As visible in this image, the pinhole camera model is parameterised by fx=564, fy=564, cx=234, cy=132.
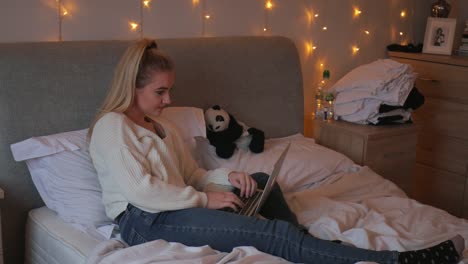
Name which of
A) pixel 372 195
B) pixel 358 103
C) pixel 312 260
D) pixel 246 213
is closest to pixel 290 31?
pixel 358 103

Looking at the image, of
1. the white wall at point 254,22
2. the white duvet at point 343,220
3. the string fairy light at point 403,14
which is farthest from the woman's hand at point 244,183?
the string fairy light at point 403,14

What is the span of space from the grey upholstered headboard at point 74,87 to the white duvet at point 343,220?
33cm

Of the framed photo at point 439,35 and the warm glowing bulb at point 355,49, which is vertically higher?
the framed photo at point 439,35

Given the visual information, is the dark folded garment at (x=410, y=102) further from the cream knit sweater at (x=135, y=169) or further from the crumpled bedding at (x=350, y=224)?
the cream knit sweater at (x=135, y=169)

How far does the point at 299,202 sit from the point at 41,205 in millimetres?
989

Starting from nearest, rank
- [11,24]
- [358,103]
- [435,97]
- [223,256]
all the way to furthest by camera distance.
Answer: [223,256]
[11,24]
[358,103]
[435,97]

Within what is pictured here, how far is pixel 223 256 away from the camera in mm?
1672

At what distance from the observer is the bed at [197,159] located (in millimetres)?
1874

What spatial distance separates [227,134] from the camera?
2.45m

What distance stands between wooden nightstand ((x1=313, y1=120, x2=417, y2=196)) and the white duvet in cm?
24

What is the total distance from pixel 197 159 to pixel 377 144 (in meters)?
0.99

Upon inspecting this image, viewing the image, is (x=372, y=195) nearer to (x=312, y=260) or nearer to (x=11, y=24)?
(x=312, y=260)

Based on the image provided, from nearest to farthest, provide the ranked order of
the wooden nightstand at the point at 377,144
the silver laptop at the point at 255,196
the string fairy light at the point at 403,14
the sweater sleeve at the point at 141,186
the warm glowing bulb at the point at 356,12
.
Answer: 1. the sweater sleeve at the point at 141,186
2. the silver laptop at the point at 255,196
3. the wooden nightstand at the point at 377,144
4. the warm glowing bulb at the point at 356,12
5. the string fairy light at the point at 403,14

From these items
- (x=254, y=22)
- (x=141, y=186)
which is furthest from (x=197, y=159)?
(x=254, y=22)
